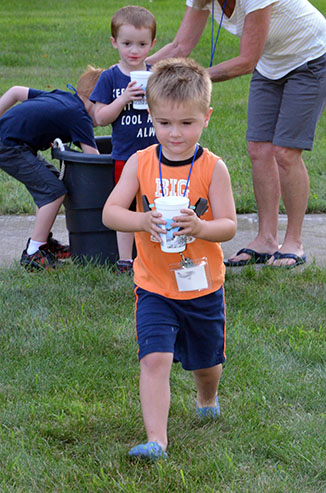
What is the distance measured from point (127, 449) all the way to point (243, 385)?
0.68 m

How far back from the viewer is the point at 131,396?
3.07m

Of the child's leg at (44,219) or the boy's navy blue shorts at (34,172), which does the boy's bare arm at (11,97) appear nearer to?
the boy's navy blue shorts at (34,172)

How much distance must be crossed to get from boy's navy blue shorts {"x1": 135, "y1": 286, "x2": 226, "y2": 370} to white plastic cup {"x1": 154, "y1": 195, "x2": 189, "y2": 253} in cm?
31

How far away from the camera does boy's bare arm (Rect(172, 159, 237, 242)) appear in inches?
97.0

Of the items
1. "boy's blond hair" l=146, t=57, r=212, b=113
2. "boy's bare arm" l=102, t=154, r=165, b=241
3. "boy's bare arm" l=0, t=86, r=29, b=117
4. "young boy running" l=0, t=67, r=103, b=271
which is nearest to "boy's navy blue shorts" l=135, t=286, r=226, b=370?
"boy's bare arm" l=102, t=154, r=165, b=241

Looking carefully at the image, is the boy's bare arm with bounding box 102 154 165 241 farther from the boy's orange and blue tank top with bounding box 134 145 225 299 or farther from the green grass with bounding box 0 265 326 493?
the green grass with bounding box 0 265 326 493

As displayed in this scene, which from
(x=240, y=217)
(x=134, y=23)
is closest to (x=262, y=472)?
(x=134, y=23)

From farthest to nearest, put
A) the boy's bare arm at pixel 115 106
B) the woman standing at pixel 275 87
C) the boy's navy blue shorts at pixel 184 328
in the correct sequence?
Result: 1. the woman standing at pixel 275 87
2. the boy's bare arm at pixel 115 106
3. the boy's navy blue shorts at pixel 184 328

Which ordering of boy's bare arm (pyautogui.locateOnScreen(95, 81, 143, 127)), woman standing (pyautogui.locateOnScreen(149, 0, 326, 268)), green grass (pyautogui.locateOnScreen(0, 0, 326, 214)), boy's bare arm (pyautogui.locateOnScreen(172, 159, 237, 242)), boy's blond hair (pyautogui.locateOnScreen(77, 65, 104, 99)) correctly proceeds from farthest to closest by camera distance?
green grass (pyautogui.locateOnScreen(0, 0, 326, 214)) < boy's blond hair (pyautogui.locateOnScreen(77, 65, 104, 99)) < woman standing (pyautogui.locateOnScreen(149, 0, 326, 268)) < boy's bare arm (pyautogui.locateOnScreen(95, 81, 143, 127)) < boy's bare arm (pyautogui.locateOnScreen(172, 159, 237, 242))

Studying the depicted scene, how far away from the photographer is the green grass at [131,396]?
254 centimetres

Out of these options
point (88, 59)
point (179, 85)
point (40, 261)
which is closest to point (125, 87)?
point (40, 261)

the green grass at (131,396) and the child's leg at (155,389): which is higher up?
the child's leg at (155,389)

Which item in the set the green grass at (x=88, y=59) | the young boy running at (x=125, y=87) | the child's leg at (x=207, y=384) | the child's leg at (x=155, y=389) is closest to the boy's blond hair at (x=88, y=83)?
the young boy running at (x=125, y=87)

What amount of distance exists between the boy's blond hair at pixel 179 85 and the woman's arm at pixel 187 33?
79.9 inches
